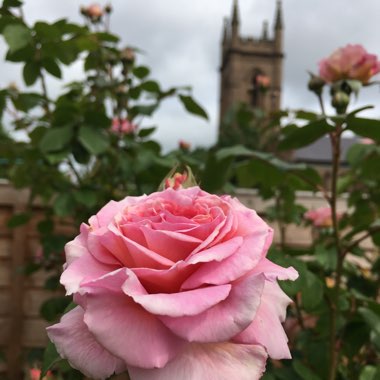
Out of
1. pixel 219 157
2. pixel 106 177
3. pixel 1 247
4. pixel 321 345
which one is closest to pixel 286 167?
pixel 219 157

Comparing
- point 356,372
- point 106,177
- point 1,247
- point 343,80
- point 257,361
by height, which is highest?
point 343,80

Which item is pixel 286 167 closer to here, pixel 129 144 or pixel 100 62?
pixel 129 144

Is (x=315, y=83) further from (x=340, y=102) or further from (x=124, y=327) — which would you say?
(x=124, y=327)

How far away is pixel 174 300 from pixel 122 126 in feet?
4.04

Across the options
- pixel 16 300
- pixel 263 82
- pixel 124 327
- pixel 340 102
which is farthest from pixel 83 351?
pixel 263 82

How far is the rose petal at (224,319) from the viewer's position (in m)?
0.25

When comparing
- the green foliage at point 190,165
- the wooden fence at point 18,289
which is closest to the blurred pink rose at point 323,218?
the green foliage at point 190,165

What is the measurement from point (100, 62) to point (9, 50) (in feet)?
1.48

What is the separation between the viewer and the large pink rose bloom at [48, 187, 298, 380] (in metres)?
0.25

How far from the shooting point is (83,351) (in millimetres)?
271

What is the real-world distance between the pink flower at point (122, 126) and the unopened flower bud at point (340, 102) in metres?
0.75

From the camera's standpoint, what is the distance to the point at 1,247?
6.43 feet

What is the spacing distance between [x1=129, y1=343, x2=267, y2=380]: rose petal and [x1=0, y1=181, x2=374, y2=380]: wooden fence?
5.45 ft

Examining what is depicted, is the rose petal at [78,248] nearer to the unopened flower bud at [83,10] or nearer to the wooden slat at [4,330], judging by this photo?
the unopened flower bud at [83,10]
